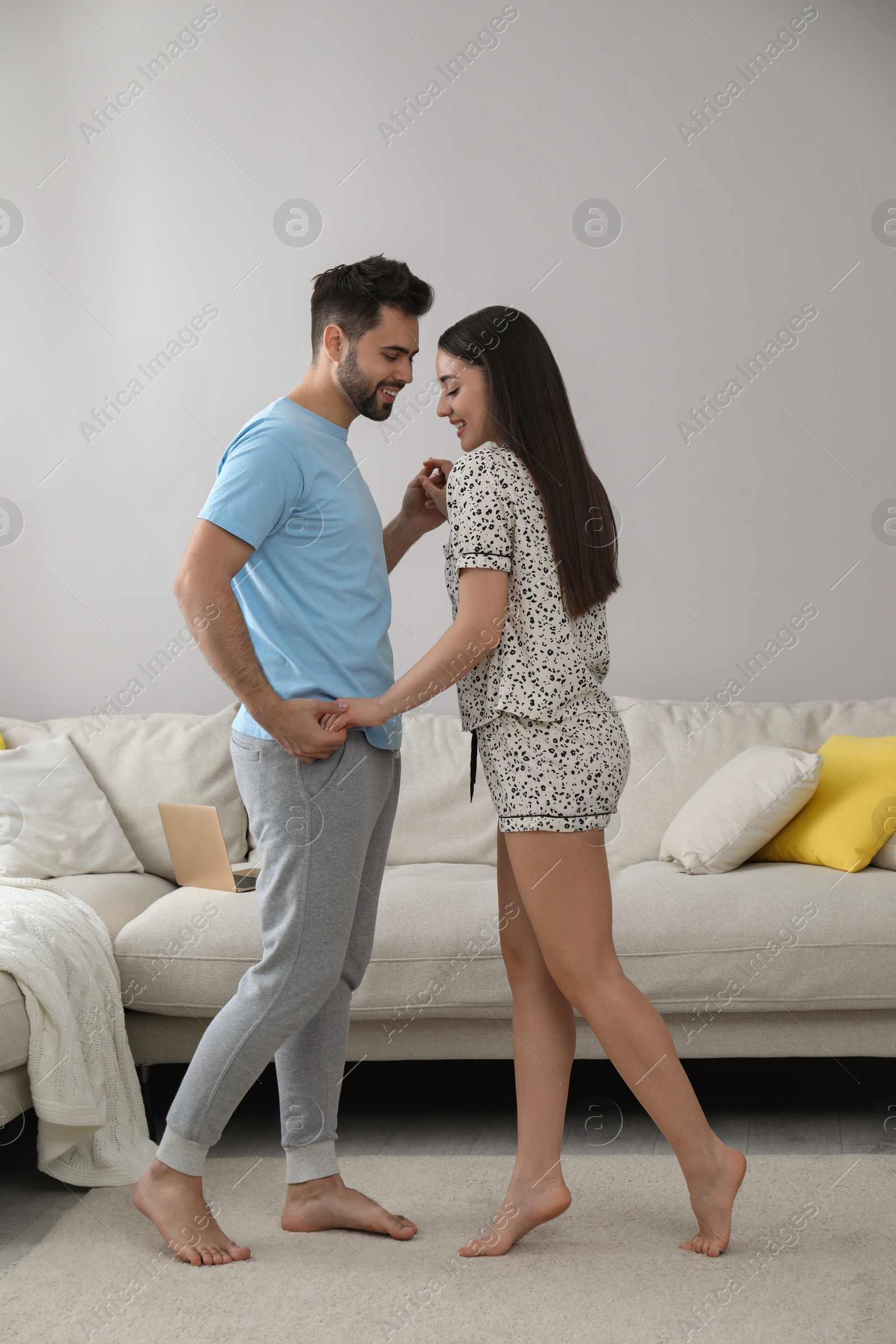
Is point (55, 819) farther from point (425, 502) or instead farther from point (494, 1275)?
point (494, 1275)

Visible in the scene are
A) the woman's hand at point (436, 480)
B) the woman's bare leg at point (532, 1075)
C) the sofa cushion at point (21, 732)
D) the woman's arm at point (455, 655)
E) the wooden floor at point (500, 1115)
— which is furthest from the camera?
the sofa cushion at point (21, 732)

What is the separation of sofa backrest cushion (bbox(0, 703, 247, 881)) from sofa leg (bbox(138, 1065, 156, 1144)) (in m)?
0.66

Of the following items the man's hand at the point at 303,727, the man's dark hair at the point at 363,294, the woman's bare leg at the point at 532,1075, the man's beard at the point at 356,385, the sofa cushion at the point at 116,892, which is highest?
the man's dark hair at the point at 363,294

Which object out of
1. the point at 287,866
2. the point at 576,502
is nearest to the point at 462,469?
the point at 576,502

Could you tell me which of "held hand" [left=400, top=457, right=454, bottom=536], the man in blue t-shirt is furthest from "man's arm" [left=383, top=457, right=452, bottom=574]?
the man in blue t-shirt

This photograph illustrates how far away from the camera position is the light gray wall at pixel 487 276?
10.2 ft

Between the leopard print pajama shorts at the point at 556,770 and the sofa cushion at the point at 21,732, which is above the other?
the sofa cushion at the point at 21,732

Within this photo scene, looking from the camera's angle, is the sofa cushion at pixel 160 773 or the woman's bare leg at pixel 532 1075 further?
the sofa cushion at pixel 160 773

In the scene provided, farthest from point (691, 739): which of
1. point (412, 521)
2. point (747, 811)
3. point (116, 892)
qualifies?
point (116, 892)

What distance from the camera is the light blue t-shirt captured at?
161cm

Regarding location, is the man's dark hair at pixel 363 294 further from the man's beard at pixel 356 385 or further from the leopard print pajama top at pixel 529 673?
the leopard print pajama top at pixel 529 673

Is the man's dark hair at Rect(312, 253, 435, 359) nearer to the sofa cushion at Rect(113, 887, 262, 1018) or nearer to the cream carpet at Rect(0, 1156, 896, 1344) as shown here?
the sofa cushion at Rect(113, 887, 262, 1018)

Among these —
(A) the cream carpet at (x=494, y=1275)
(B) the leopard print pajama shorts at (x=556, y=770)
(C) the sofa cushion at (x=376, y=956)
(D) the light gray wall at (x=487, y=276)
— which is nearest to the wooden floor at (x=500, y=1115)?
A: (A) the cream carpet at (x=494, y=1275)

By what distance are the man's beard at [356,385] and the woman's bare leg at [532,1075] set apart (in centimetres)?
70
